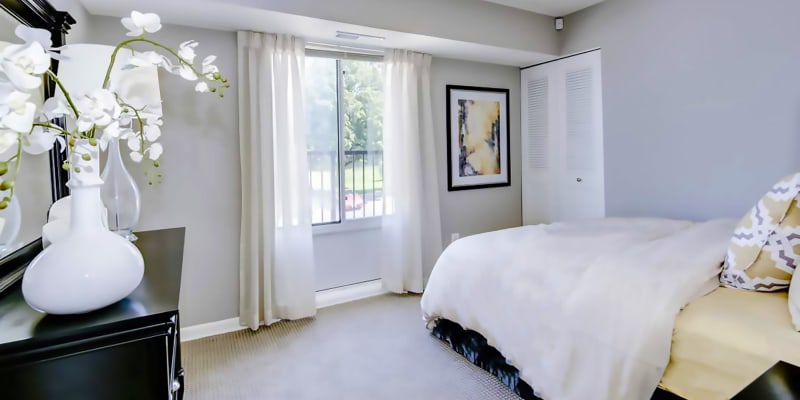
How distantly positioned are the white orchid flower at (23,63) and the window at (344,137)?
2.72 m

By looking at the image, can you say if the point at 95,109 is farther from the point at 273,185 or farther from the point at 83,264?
the point at 273,185

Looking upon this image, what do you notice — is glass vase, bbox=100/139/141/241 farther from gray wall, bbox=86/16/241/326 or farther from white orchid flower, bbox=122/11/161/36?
white orchid flower, bbox=122/11/161/36

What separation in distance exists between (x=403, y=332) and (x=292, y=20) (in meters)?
2.24

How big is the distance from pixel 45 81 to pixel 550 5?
3544 millimetres

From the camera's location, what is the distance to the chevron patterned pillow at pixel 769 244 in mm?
1581

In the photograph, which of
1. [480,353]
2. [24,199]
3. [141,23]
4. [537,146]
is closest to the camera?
[141,23]

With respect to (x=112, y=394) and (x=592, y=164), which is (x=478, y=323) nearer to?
(x=112, y=394)

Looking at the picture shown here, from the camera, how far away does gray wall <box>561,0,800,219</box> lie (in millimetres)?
2715

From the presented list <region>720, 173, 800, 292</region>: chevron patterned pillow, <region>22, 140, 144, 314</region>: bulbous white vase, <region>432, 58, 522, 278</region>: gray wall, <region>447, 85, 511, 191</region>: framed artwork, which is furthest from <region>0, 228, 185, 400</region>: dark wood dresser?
<region>447, 85, 511, 191</region>: framed artwork

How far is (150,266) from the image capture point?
1400 millimetres

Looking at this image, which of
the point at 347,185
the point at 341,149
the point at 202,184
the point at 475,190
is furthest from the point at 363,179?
the point at 202,184

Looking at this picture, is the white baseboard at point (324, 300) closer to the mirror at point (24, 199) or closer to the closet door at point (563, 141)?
the mirror at point (24, 199)

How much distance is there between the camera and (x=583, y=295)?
1828mm

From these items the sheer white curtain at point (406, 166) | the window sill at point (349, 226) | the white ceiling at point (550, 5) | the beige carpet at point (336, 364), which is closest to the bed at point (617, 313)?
the beige carpet at point (336, 364)
